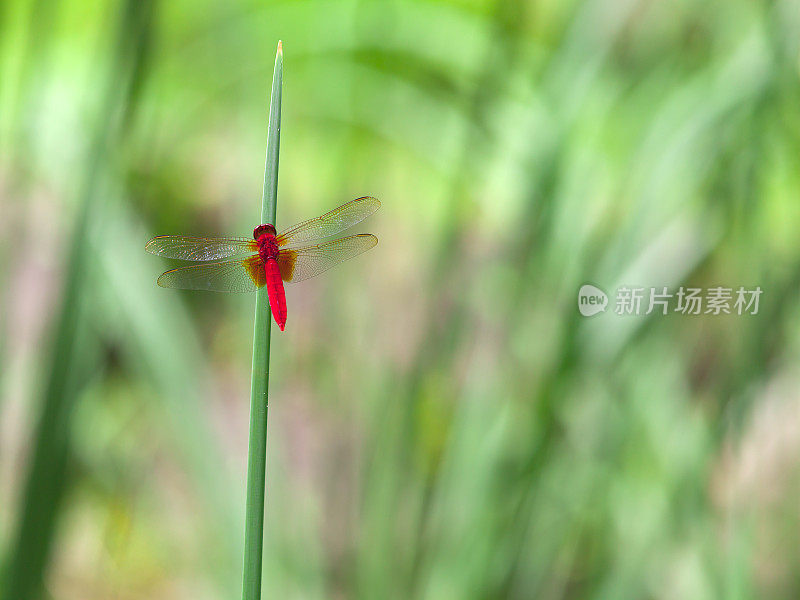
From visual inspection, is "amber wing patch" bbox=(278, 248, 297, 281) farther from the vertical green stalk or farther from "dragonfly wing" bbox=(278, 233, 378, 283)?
the vertical green stalk

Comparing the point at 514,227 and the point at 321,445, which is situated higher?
the point at 514,227

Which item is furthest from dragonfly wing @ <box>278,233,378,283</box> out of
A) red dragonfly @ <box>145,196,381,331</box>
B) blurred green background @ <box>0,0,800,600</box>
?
blurred green background @ <box>0,0,800,600</box>

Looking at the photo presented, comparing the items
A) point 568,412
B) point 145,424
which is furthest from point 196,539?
point 568,412

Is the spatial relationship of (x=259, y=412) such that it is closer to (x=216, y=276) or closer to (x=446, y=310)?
(x=216, y=276)

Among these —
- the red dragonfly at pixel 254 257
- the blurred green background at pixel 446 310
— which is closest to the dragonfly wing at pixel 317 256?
the red dragonfly at pixel 254 257

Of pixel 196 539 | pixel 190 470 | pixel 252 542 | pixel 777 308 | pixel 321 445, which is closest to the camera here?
pixel 252 542

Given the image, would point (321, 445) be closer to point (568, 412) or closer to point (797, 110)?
point (568, 412)

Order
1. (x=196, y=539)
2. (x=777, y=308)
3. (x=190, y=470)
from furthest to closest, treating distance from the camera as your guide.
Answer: (x=196, y=539) → (x=190, y=470) → (x=777, y=308)

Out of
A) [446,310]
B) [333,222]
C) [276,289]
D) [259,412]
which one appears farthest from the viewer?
[446,310]

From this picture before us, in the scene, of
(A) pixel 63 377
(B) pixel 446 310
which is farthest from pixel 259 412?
(B) pixel 446 310
